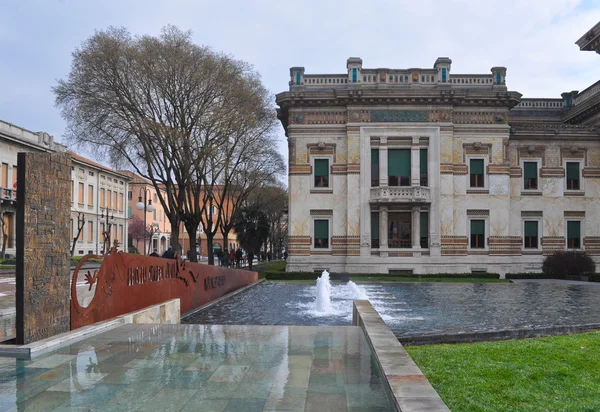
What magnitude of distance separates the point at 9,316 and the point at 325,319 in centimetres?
663

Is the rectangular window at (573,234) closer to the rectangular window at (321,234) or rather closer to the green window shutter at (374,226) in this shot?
the green window shutter at (374,226)

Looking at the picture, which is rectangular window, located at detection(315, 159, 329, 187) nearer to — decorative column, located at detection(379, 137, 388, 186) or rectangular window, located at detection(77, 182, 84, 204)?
decorative column, located at detection(379, 137, 388, 186)

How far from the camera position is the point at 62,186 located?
775 centimetres

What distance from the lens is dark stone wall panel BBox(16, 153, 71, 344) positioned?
6.91 m

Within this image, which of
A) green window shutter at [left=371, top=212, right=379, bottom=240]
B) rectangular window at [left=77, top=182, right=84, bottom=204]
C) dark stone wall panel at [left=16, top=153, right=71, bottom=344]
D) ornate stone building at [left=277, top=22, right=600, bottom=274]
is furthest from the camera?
rectangular window at [left=77, top=182, right=84, bottom=204]

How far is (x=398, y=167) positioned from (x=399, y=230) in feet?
13.1

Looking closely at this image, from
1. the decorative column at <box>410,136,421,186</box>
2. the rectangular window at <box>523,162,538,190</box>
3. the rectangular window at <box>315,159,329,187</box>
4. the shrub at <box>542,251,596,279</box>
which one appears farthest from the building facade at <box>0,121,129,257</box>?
the shrub at <box>542,251,596,279</box>

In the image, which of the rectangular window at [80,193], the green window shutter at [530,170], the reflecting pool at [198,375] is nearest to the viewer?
the reflecting pool at [198,375]

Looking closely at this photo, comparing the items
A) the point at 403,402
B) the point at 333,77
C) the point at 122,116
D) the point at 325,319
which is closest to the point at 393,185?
the point at 333,77

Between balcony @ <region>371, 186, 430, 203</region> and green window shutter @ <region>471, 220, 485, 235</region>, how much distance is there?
363cm

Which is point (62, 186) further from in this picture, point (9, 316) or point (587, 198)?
point (587, 198)

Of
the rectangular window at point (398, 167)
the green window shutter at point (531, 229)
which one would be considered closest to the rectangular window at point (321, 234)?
the rectangular window at point (398, 167)

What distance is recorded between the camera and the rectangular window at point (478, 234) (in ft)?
118

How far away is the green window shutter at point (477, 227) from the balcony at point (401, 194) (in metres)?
3.63
